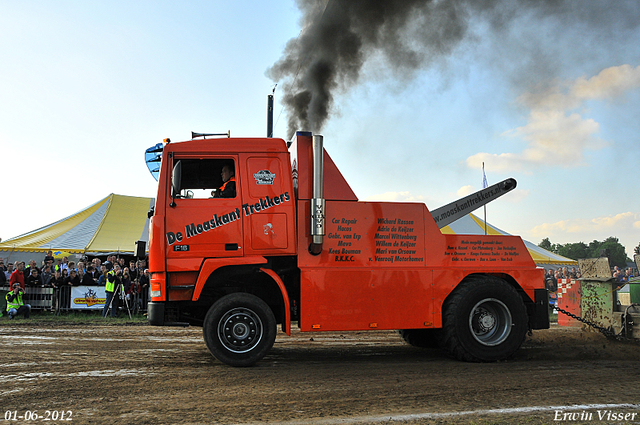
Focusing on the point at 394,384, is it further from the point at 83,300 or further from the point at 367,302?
the point at 83,300

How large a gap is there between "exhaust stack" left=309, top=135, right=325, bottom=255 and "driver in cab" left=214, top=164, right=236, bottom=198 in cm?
119

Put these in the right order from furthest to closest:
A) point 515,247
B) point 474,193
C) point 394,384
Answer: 1. point 474,193
2. point 515,247
3. point 394,384

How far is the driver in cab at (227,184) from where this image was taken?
6.60 metres

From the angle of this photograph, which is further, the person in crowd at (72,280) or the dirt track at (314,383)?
the person in crowd at (72,280)

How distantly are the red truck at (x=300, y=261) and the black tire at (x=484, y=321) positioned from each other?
0.02 metres

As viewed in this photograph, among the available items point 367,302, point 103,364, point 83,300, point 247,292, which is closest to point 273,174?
point 247,292

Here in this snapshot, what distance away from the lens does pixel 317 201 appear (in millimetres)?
6414

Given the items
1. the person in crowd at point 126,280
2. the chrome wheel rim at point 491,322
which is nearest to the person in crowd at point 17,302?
the person in crowd at point 126,280

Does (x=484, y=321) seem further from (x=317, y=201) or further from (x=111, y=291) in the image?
(x=111, y=291)

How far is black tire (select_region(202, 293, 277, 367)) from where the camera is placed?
6.27 m

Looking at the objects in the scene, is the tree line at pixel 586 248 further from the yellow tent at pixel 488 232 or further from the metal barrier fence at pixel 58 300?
the metal barrier fence at pixel 58 300

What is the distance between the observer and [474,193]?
27.0 ft

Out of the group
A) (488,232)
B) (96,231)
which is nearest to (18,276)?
(96,231)

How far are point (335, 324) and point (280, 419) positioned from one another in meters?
2.39
